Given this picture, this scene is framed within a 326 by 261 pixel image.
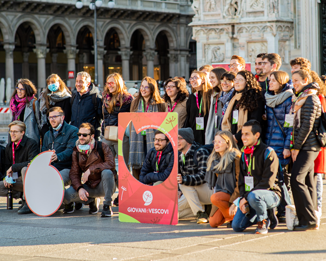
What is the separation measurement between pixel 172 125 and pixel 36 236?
81.9 inches

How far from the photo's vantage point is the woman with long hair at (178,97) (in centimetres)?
949

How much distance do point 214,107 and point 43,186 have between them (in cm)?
261

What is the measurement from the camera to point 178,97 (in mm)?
9578

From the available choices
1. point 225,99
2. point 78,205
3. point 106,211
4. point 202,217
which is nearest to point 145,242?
point 202,217

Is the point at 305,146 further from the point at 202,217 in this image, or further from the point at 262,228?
the point at 202,217

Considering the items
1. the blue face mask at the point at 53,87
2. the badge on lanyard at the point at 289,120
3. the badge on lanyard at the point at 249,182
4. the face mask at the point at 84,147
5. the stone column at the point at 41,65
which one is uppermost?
the stone column at the point at 41,65

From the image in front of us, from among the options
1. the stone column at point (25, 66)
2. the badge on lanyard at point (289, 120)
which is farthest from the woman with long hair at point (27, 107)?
the stone column at point (25, 66)

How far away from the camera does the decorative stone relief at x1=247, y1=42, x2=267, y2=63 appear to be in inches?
766

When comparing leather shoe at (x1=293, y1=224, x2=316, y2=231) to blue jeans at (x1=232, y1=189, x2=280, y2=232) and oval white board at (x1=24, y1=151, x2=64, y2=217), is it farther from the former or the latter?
oval white board at (x1=24, y1=151, x2=64, y2=217)

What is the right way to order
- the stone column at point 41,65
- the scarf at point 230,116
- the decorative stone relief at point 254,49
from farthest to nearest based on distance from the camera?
the stone column at point 41,65 → the decorative stone relief at point 254,49 → the scarf at point 230,116

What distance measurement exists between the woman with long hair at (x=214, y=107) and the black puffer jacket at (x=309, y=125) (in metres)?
1.81

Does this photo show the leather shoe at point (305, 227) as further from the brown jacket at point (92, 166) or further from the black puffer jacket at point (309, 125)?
the brown jacket at point (92, 166)

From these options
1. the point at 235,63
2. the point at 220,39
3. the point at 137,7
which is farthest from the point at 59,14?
the point at 235,63

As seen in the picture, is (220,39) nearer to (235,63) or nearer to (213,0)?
(213,0)
